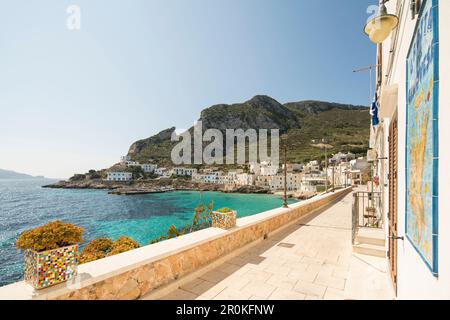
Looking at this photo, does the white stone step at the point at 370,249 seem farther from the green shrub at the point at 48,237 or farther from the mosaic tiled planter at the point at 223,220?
the green shrub at the point at 48,237

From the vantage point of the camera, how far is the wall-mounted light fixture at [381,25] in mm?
2425

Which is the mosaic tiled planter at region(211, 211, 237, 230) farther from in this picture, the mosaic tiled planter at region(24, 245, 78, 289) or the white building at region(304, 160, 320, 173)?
the white building at region(304, 160, 320, 173)

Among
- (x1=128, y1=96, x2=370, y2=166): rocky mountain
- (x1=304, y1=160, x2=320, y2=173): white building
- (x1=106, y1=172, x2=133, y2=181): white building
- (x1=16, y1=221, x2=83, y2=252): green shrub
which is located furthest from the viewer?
(x1=106, y1=172, x2=133, y2=181): white building

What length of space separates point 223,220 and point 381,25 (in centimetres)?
445

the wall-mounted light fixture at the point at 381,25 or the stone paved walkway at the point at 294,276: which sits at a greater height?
the wall-mounted light fixture at the point at 381,25

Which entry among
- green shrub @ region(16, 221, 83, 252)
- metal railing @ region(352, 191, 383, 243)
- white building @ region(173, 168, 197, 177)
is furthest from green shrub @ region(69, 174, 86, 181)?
green shrub @ region(16, 221, 83, 252)

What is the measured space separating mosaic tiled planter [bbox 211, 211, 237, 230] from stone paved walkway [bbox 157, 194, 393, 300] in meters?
0.77

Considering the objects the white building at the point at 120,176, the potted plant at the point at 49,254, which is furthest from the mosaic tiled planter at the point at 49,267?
the white building at the point at 120,176

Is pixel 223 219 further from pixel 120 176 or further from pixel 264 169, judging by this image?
pixel 120 176

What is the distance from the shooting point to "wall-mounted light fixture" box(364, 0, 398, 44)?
2.43m

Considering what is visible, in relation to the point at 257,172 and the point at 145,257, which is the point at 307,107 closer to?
the point at 257,172

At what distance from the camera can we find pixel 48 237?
2.51m
